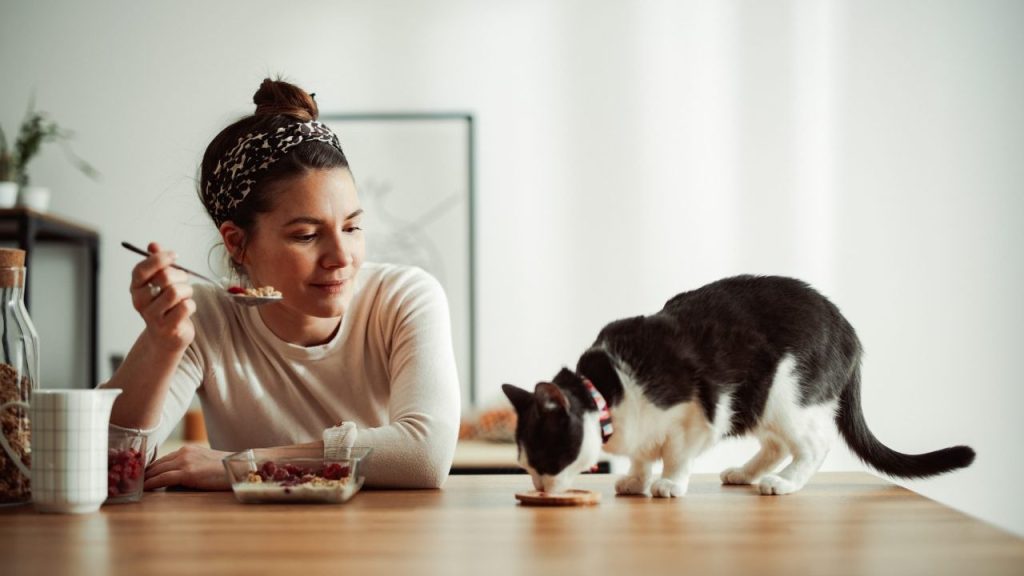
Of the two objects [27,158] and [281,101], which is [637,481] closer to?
[281,101]

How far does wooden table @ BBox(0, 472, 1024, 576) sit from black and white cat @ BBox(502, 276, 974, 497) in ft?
0.22

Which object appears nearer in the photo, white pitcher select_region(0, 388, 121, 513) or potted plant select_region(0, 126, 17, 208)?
white pitcher select_region(0, 388, 121, 513)

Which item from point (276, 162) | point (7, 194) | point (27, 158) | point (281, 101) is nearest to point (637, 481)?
point (276, 162)

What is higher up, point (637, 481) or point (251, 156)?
point (251, 156)

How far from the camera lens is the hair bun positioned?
163 centimetres

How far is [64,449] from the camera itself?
3.49 ft

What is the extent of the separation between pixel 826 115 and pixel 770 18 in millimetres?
431

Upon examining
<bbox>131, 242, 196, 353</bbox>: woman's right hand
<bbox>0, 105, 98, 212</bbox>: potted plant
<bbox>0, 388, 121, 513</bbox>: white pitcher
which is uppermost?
<bbox>0, 105, 98, 212</bbox>: potted plant

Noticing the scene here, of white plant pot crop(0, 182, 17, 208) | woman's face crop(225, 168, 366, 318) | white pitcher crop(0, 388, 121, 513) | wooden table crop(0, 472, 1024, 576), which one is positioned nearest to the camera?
wooden table crop(0, 472, 1024, 576)

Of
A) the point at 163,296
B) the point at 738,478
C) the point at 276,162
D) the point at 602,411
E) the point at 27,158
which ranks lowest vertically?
the point at 738,478

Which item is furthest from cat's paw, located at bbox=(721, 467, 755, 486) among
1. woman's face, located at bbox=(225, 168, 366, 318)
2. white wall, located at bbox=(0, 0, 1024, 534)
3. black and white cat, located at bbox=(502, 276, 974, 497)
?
white wall, located at bbox=(0, 0, 1024, 534)

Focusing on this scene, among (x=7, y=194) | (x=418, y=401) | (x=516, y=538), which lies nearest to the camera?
(x=516, y=538)

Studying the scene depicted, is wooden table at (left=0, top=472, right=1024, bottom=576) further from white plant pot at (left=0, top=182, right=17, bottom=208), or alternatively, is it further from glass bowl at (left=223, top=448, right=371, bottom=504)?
white plant pot at (left=0, top=182, right=17, bottom=208)

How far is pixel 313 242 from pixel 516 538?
29.3 inches
